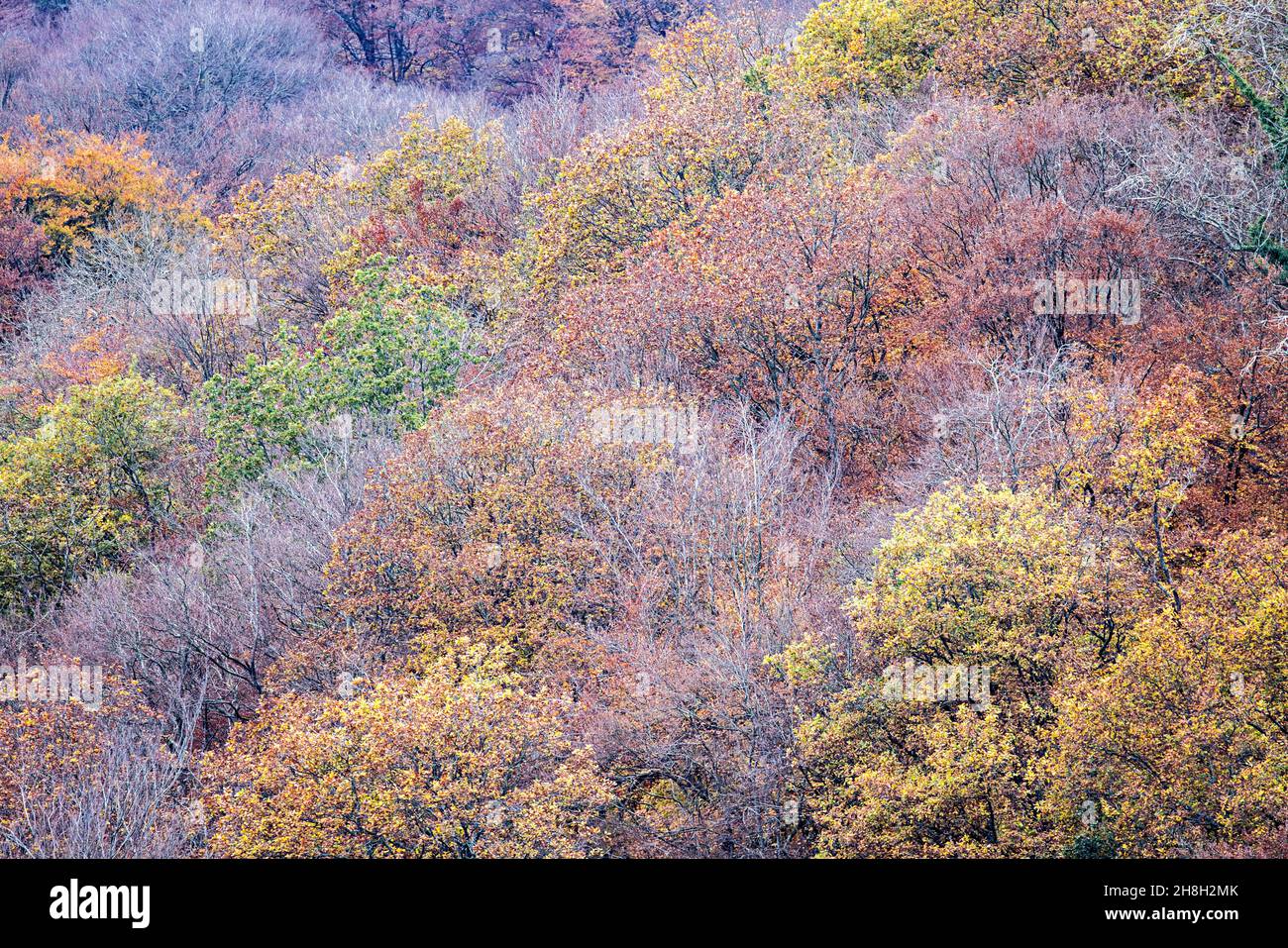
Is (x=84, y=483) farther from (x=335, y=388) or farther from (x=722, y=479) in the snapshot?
(x=722, y=479)

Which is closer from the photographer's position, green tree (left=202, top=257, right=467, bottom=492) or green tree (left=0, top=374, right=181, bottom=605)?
green tree (left=202, top=257, right=467, bottom=492)

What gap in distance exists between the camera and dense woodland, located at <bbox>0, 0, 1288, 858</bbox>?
19062 millimetres

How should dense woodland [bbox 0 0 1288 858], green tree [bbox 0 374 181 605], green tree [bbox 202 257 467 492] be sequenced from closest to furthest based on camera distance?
dense woodland [bbox 0 0 1288 858]
green tree [bbox 202 257 467 492]
green tree [bbox 0 374 181 605]

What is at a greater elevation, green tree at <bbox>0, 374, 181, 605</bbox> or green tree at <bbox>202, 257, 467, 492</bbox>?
green tree at <bbox>202, 257, 467, 492</bbox>

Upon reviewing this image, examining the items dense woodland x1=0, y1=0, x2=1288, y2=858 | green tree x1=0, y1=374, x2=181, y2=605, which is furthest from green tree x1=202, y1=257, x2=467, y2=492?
green tree x1=0, y1=374, x2=181, y2=605

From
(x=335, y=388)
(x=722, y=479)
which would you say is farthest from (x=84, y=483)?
(x=722, y=479)

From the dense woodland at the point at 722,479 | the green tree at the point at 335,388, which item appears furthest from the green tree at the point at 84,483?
the green tree at the point at 335,388

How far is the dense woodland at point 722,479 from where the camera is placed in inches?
750

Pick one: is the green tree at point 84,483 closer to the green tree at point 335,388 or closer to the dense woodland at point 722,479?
the dense woodland at point 722,479

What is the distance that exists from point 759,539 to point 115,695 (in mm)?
13845

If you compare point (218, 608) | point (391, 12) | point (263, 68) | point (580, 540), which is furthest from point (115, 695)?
point (391, 12)

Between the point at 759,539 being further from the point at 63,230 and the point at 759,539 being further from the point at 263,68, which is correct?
the point at 263,68

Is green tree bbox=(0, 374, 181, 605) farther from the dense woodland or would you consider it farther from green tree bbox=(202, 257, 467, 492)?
green tree bbox=(202, 257, 467, 492)

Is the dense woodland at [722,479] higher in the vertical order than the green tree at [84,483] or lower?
higher
